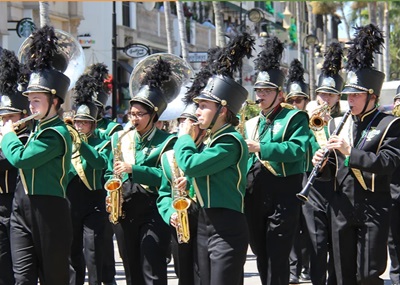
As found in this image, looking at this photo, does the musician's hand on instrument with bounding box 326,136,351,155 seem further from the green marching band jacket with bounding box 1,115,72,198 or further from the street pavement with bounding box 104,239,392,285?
the street pavement with bounding box 104,239,392,285

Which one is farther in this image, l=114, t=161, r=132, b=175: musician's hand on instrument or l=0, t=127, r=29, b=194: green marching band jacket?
l=0, t=127, r=29, b=194: green marching band jacket

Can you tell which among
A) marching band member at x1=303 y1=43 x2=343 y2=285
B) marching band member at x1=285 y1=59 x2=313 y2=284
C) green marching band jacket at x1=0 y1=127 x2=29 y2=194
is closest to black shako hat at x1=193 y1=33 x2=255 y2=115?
marching band member at x1=303 y1=43 x2=343 y2=285

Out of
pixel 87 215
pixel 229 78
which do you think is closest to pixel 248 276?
pixel 87 215

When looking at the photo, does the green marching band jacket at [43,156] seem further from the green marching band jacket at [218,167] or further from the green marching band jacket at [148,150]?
the green marching band jacket at [218,167]

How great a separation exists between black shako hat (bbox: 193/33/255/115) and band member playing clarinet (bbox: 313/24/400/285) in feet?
2.73

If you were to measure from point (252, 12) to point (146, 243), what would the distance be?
1864 cm

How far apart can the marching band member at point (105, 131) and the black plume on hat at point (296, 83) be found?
2.09 meters

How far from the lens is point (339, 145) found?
743 centimetres

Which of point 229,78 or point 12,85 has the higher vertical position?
point 12,85

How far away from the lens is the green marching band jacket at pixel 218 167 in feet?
22.7

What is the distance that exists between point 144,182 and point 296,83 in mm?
3868

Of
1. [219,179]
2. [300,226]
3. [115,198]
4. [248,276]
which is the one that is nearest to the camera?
[219,179]

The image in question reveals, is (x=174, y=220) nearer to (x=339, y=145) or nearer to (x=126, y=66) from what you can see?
(x=339, y=145)

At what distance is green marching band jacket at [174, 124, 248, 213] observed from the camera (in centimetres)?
693
